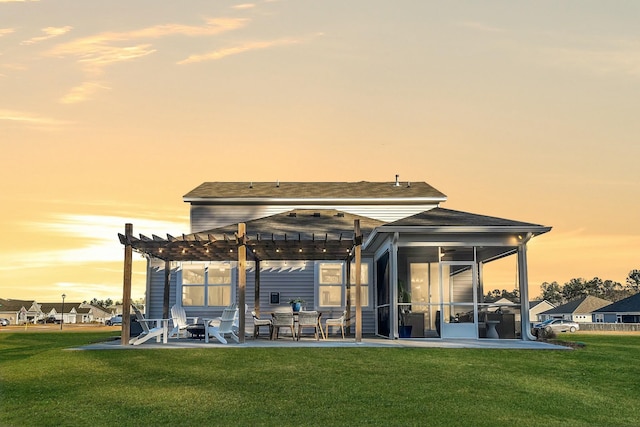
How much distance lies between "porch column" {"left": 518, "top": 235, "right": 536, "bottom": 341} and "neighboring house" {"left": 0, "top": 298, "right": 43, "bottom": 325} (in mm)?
90272

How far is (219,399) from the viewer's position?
8.60 m

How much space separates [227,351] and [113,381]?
12.8ft

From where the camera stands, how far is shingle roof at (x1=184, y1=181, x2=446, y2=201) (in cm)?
2520

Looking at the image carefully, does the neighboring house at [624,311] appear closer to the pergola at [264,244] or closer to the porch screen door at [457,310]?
the pergola at [264,244]

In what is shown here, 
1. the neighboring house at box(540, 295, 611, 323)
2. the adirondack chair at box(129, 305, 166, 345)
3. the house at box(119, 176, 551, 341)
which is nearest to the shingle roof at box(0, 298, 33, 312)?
the neighboring house at box(540, 295, 611, 323)

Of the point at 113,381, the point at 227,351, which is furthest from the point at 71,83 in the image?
the point at 113,381

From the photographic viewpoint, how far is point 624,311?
6309 centimetres

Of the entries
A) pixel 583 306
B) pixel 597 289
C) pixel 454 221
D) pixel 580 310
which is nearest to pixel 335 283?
pixel 454 221

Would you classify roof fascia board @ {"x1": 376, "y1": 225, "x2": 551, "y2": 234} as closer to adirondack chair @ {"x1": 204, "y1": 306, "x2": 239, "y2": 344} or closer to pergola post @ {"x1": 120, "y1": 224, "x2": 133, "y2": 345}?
adirondack chair @ {"x1": 204, "y1": 306, "x2": 239, "y2": 344}

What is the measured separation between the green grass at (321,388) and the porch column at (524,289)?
3.45m

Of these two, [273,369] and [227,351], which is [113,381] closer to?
[273,369]

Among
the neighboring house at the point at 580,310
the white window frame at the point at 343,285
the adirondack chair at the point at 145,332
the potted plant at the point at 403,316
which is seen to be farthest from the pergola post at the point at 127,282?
the neighboring house at the point at 580,310

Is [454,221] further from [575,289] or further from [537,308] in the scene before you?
[575,289]

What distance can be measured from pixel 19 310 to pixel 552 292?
9272 cm
